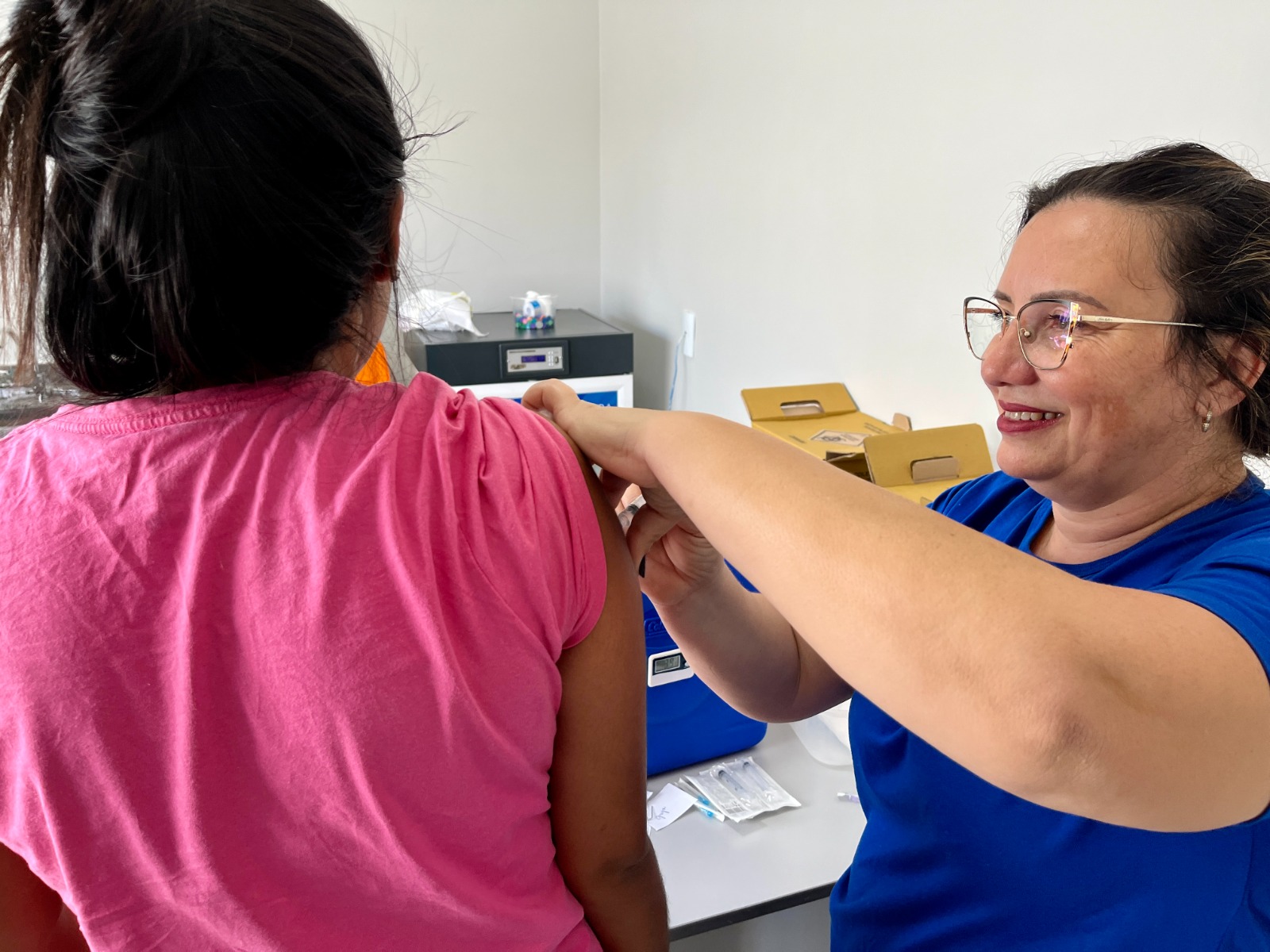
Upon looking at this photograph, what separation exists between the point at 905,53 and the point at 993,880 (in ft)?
5.64

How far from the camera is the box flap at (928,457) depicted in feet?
5.47

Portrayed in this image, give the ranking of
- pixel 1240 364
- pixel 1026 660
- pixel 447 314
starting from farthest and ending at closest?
pixel 447 314 < pixel 1240 364 < pixel 1026 660

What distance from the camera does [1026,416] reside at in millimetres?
950

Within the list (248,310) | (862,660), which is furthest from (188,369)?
(862,660)

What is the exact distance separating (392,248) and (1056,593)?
546 millimetres

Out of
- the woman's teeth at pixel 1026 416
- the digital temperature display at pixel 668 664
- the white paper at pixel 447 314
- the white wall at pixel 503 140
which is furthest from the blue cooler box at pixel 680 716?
the white wall at pixel 503 140

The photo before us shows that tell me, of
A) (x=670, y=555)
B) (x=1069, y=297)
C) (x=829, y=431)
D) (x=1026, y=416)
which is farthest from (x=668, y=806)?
(x=829, y=431)

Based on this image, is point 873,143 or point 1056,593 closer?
point 1056,593

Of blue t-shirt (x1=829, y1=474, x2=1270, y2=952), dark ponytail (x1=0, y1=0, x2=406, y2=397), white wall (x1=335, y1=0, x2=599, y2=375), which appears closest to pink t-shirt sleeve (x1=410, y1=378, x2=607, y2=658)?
dark ponytail (x1=0, y1=0, x2=406, y2=397)

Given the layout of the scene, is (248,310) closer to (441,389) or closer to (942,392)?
(441,389)

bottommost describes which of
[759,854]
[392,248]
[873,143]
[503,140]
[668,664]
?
[759,854]

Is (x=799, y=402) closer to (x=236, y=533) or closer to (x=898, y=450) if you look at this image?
(x=898, y=450)

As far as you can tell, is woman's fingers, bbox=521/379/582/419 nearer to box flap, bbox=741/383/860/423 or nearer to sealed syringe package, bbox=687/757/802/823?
sealed syringe package, bbox=687/757/802/823

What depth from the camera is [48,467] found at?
0.62 m
